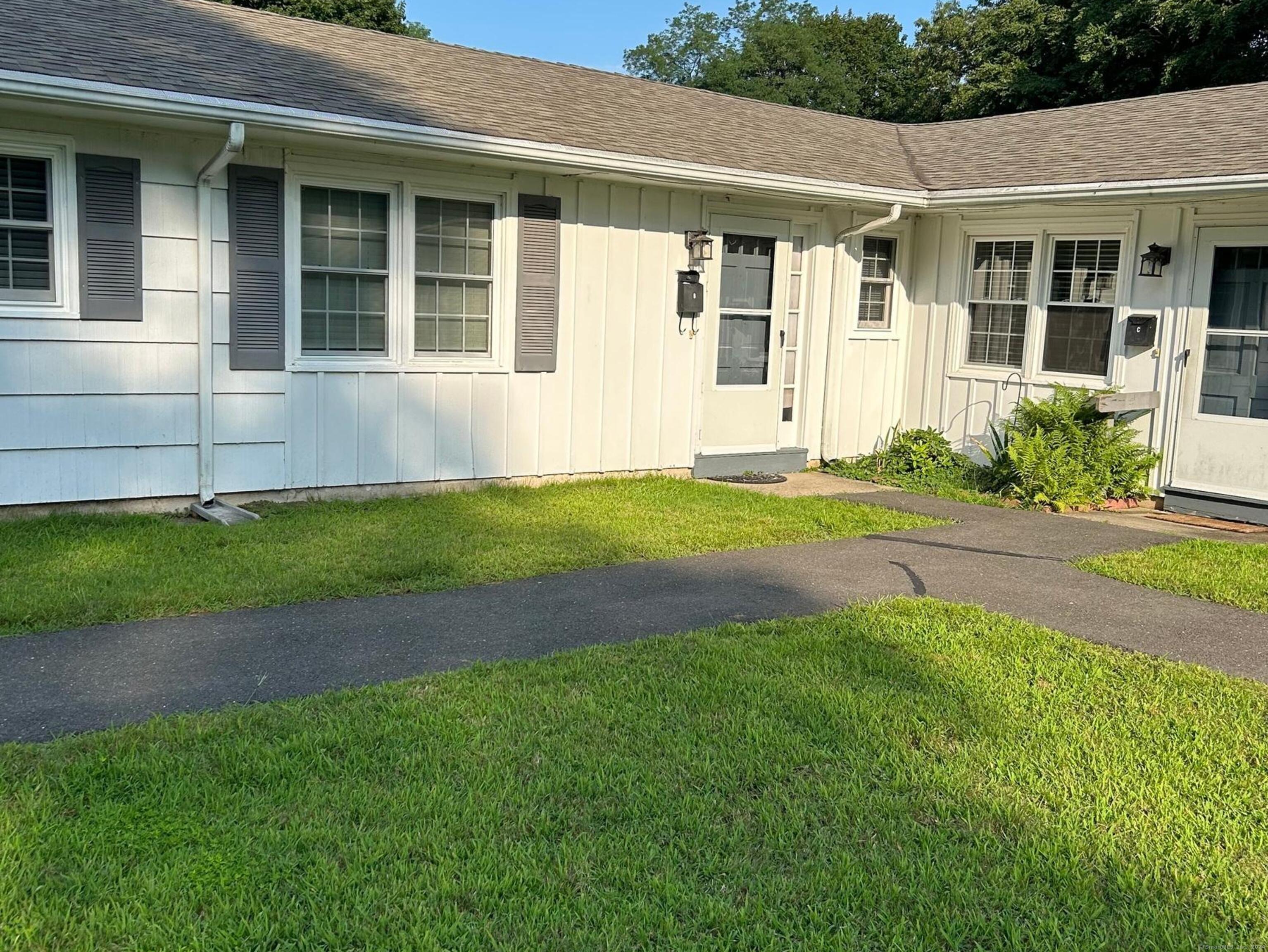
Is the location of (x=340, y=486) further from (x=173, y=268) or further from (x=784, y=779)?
(x=784, y=779)

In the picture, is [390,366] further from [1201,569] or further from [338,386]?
[1201,569]

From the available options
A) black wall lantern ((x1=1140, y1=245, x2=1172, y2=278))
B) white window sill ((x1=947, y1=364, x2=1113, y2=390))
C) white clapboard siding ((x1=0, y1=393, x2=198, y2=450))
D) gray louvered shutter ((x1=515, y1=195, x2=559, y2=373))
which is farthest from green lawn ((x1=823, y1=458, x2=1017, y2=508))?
white clapboard siding ((x1=0, y1=393, x2=198, y2=450))

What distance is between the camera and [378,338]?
27.0 ft

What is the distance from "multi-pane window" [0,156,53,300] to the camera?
22.3 ft

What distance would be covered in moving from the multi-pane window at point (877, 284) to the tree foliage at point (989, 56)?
42.8 feet

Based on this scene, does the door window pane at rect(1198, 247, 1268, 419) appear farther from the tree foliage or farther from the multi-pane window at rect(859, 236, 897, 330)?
the tree foliage

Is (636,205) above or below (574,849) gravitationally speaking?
above

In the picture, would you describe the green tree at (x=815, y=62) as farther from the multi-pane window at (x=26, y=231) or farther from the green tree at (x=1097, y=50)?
the multi-pane window at (x=26, y=231)

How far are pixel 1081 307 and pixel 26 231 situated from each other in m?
8.37

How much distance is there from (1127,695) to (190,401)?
238 inches

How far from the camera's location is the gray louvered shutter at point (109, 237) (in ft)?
22.8

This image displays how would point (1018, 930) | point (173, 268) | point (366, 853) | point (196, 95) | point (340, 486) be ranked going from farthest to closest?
point (340, 486) → point (173, 268) → point (196, 95) → point (366, 853) → point (1018, 930)

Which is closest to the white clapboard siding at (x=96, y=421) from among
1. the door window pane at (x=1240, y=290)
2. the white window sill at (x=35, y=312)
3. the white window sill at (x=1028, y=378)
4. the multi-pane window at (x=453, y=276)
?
the white window sill at (x=35, y=312)

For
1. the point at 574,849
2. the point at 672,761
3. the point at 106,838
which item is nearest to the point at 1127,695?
the point at 672,761
